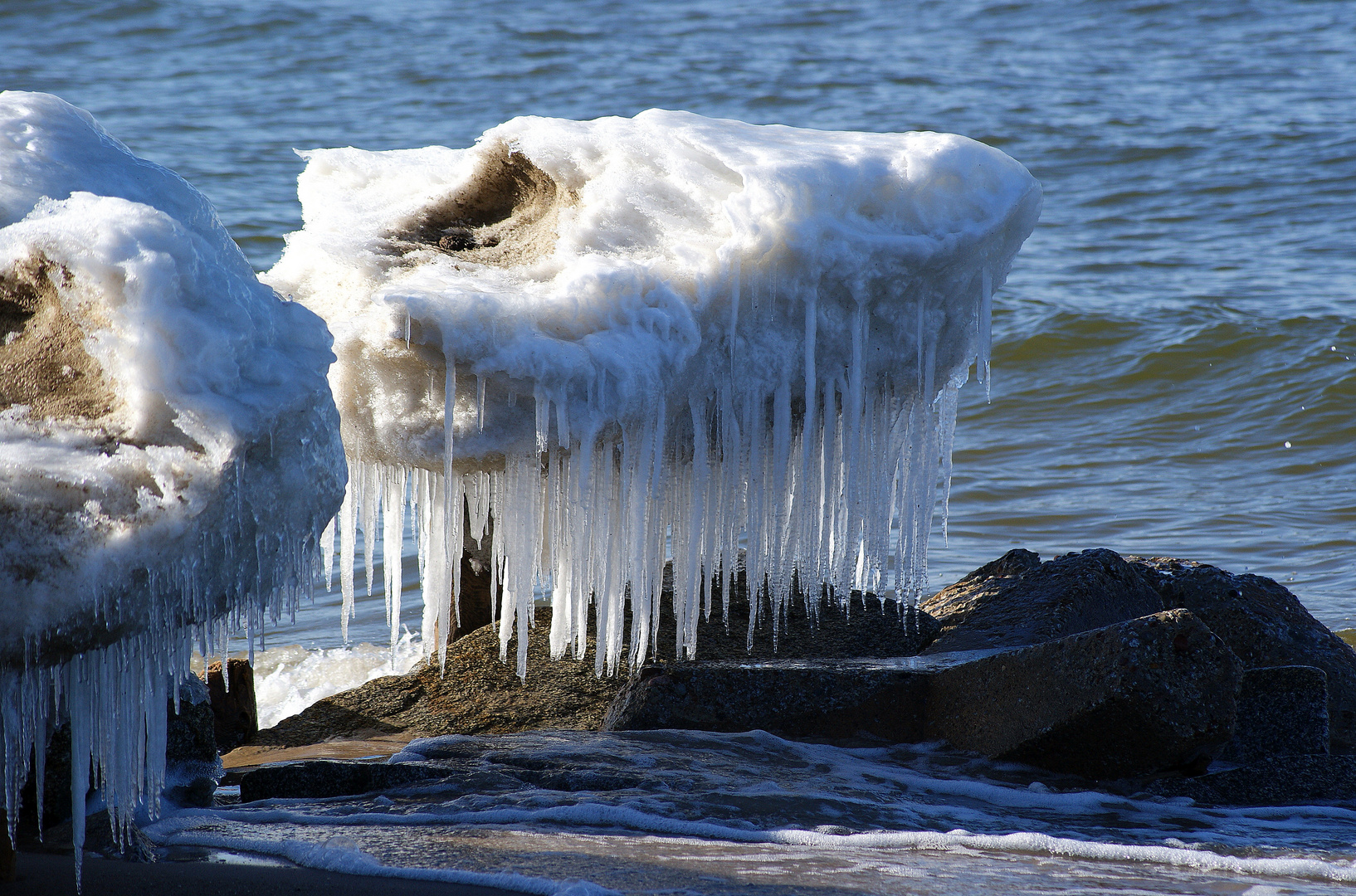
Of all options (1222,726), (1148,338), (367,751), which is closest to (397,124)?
(1148,338)

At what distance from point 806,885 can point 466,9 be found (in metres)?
24.3

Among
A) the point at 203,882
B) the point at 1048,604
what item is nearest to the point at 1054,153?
the point at 1048,604

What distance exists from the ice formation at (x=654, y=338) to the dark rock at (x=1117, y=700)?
55 centimetres

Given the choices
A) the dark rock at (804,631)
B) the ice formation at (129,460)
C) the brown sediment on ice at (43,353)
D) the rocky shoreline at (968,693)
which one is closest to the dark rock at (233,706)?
the rocky shoreline at (968,693)

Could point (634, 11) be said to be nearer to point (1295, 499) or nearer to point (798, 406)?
point (1295, 499)

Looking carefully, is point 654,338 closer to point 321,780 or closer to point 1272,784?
point 321,780

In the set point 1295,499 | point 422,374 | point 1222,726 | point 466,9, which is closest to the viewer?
point 422,374

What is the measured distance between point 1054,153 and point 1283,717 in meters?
14.8

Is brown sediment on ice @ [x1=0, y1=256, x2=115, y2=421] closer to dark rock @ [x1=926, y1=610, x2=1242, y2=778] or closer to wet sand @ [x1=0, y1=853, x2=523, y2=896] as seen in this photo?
wet sand @ [x1=0, y1=853, x2=523, y2=896]

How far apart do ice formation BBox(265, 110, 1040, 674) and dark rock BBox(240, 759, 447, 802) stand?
1.84ft

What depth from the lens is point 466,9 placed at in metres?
24.7

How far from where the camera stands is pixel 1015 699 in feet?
13.3

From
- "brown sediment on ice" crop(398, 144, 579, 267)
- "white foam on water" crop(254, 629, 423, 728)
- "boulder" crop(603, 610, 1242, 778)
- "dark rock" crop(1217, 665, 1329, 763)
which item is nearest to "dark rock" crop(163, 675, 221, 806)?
"boulder" crop(603, 610, 1242, 778)

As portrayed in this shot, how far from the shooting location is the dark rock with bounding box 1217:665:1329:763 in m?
→ 4.21
